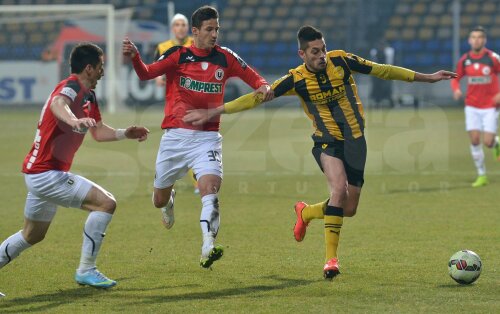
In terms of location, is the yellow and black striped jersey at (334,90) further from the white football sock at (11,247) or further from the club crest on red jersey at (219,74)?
the white football sock at (11,247)

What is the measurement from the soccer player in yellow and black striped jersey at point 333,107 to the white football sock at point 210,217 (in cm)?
66

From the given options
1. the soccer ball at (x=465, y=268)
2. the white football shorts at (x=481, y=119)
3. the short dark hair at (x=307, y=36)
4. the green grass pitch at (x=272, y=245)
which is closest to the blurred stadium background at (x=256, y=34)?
the green grass pitch at (x=272, y=245)

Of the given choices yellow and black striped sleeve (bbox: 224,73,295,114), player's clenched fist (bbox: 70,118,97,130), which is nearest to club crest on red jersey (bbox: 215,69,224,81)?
yellow and black striped sleeve (bbox: 224,73,295,114)

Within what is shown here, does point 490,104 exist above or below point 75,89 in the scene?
below

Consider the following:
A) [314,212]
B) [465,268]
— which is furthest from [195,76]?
[465,268]

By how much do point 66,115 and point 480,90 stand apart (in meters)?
10.2

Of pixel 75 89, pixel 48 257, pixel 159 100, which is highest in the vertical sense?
pixel 75 89

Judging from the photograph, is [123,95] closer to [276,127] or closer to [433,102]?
[276,127]

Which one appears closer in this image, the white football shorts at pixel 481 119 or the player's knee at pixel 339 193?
the player's knee at pixel 339 193

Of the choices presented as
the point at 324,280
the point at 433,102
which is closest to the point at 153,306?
the point at 324,280

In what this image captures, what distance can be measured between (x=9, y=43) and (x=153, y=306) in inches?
1166

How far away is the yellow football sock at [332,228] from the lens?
763 cm

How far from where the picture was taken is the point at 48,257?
343 inches

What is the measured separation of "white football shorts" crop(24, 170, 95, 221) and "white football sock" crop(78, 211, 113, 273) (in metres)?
0.17
